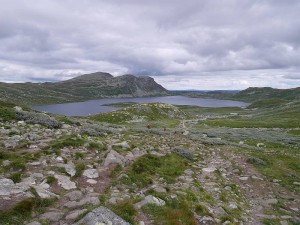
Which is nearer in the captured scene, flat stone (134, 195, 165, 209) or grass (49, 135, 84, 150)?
flat stone (134, 195, 165, 209)

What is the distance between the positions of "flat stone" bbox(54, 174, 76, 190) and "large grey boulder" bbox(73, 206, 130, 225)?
307 centimetres

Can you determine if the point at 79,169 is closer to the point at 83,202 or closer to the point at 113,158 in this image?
the point at 113,158

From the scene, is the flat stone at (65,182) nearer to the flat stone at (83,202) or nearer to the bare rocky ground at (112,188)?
the bare rocky ground at (112,188)

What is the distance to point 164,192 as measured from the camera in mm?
14266

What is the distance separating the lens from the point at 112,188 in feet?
45.5

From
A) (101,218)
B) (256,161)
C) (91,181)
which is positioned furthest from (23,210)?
(256,161)

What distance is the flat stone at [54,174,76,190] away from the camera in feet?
42.9

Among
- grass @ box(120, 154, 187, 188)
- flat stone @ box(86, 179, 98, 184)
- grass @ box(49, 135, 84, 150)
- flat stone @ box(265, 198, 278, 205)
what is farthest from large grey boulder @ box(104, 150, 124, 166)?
flat stone @ box(265, 198, 278, 205)

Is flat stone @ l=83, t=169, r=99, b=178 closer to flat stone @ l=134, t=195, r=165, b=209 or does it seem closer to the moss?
the moss

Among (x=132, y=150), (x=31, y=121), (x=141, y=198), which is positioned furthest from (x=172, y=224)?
(x=31, y=121)

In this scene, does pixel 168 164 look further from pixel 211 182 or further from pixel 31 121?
pixel 31 121

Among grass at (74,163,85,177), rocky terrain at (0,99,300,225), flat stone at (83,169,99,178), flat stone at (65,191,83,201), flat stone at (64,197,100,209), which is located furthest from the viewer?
flat stone at (83,169,99,178)

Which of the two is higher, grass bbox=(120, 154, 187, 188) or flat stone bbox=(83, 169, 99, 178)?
flat stone bbox=(83, 169, 99, 178)

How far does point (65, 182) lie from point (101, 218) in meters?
4.20
